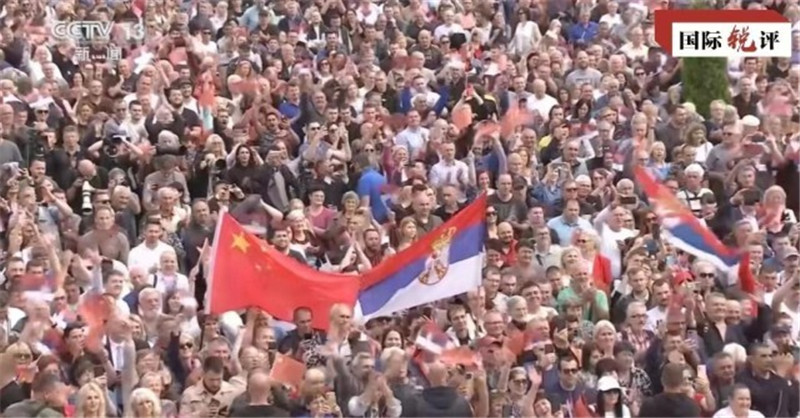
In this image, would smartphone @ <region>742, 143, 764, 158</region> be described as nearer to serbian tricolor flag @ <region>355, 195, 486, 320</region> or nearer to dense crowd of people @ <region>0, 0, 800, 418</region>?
dense crowd of people @ <region>0, 0, 800, 418</region>

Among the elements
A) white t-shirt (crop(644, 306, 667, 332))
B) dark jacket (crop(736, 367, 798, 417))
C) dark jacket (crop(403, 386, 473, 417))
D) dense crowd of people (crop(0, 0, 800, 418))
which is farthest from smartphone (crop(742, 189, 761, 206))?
dark jacket (crop(403, 386, 473, 417))

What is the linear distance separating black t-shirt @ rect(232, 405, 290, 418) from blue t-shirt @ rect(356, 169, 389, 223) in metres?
5.39

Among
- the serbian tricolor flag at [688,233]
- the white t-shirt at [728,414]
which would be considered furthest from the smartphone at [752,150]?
the white t-shirt at [728,414]

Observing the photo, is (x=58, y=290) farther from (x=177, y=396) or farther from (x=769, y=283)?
(x=769, y=283)

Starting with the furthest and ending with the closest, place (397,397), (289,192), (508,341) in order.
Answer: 1. (289,192)
2. (508,341)
3. (397,397)

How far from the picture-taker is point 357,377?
13.3 metres

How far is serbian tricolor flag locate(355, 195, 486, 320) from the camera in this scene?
49.3 feet

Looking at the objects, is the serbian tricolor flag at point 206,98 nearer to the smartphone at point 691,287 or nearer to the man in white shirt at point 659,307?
the smartphone at point 691,287

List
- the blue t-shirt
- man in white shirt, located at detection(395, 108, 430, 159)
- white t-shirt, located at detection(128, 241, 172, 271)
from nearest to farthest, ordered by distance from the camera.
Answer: white t-shirt, located at detection(128, 241, 172, 271), the blue t-shirt, man in white shirt, located at detection(395, 108, 430, 159)

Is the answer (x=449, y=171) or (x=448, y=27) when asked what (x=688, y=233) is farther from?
(x=448, y=27)

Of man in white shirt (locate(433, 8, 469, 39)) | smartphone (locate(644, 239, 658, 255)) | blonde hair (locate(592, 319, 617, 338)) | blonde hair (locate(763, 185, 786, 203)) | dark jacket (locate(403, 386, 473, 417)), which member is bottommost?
dark jacket (locate(403, 386, 473, 417))

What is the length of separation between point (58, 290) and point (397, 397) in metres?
2.81

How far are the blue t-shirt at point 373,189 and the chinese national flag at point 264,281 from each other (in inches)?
95.1

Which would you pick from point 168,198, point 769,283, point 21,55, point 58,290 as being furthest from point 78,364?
point 21,55
